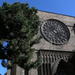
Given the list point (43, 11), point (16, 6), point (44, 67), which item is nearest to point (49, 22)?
point (43, 11)

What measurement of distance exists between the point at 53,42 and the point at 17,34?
26.6ft

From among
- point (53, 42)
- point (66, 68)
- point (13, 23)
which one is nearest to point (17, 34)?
point (13, 23)

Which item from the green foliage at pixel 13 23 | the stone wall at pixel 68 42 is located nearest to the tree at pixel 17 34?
the green foliage at pixel 13 23

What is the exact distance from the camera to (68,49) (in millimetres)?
18344

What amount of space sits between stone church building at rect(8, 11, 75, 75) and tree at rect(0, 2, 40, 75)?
5.23m

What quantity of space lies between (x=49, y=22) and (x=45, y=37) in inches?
83.6

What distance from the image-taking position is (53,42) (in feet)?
58.1

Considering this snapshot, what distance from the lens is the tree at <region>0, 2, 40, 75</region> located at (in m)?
9.70

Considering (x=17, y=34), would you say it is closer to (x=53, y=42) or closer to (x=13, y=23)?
(x=13, y=23)

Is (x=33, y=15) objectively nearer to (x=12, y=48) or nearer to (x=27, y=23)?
(x=27, y=23)

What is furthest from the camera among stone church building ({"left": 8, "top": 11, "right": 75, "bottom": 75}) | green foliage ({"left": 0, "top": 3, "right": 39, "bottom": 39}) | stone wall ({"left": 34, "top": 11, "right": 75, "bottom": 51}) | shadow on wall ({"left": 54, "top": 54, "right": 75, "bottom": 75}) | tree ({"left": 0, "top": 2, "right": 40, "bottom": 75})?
stone wall ({"left": 34, "top": 11, "right": 75, "bottom": 51})

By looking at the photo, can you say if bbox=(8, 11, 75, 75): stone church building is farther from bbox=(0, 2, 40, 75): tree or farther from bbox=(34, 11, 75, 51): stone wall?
bbox=(0, 2, 40, 75): tree

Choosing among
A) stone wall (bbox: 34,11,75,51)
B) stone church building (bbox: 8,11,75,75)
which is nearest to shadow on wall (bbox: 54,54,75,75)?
stone church building (bbox: 8,11,75,75)

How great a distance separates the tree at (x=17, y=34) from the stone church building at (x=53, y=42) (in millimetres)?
5229
